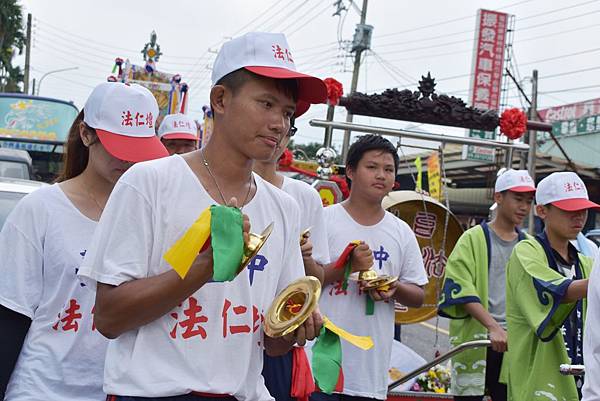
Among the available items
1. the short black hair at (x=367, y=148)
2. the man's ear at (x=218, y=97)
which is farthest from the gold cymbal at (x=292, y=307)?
the short black hair at (x=367, y=148)

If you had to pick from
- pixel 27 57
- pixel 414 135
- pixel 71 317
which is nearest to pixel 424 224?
pixel 414 135

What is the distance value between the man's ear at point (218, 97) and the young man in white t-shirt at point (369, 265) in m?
1.91

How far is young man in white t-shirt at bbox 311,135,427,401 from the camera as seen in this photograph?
419 cm

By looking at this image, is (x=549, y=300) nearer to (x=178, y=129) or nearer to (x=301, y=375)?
(x=301, y=375)

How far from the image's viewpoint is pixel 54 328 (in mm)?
2582

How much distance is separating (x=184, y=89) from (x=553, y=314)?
7407mm

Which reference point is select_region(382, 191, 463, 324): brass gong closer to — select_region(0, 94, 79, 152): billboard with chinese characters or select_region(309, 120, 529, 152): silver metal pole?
select_region(309, 120, 529, 152): silver metal pole

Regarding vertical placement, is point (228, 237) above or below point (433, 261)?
above

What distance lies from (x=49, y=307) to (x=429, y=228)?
14.4 feet

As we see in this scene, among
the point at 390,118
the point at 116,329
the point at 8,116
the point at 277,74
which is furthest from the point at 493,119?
the point at 8,116

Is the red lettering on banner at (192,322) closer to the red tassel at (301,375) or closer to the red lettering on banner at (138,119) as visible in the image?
the red tassel at (301,375)

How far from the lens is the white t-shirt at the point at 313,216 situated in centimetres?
380

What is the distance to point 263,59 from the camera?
2.23 metres

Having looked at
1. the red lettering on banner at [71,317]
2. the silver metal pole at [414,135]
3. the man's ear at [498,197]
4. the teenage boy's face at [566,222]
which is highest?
the silver metal pole at [414,135]
